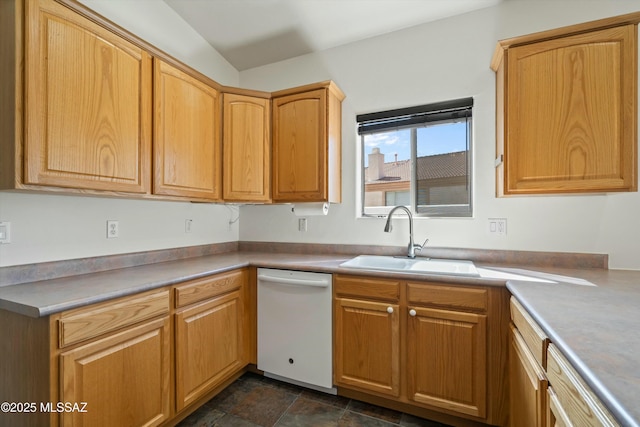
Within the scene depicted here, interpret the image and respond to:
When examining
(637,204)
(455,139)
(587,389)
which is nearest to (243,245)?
(455,139)

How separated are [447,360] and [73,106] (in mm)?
2298

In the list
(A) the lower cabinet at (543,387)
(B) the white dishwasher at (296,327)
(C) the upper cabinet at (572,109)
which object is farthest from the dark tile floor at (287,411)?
(C) the upper cabinet at (572,109)

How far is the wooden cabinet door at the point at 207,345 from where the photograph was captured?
1581 millimetres

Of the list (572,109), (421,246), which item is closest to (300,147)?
(421,246)

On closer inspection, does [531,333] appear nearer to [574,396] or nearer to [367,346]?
[574,396]

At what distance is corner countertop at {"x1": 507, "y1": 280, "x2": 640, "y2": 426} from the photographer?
552 mm

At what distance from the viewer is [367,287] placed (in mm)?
1742

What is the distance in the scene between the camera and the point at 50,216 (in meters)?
1.50

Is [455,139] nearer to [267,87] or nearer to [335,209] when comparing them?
[335,209]

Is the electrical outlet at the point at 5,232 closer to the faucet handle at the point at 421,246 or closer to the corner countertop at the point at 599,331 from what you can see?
the corner countertop at the point at 599,331

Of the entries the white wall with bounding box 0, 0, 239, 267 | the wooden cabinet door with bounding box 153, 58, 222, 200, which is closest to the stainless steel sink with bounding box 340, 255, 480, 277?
the wooden cabinet door with bounding box 153, 58, 222, 200

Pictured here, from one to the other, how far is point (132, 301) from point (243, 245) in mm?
1497

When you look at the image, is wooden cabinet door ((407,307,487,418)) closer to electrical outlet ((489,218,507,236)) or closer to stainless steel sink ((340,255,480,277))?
stainless steel sink ((340,255,480,277))

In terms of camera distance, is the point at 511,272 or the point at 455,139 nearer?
the point at 511,272
